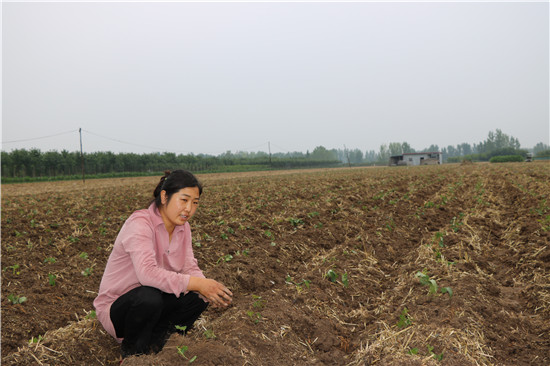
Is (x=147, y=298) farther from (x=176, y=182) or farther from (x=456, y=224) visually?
(x=456, y=224)

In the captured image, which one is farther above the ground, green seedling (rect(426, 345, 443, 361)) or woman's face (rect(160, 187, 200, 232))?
woman's face (rect(160, 187, 200, 232))

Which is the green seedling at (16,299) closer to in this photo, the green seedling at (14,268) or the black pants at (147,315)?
the green seedling at (14,268)

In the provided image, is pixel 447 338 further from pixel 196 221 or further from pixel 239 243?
pixel 196 221

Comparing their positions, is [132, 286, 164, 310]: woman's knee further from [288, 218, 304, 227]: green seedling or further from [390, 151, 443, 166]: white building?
[390, 151, 443, 166]: white building

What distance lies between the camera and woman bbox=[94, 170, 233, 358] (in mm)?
3242

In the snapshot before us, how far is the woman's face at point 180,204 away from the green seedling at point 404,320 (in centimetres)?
259

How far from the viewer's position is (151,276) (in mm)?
3197

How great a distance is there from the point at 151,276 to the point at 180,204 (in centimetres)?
68

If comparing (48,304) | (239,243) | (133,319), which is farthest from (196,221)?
(133,319)

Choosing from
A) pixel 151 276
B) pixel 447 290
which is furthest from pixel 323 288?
pixel 151 276

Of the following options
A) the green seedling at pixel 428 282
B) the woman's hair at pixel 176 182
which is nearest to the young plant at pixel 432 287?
the green seedling at pixel 428 282

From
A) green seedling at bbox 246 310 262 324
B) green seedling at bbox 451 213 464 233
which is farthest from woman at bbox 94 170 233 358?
green seedling at bbox 451 213 464 233

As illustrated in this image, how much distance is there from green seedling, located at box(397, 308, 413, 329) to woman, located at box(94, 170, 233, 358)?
1979 mm

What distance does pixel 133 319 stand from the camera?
131 inches
